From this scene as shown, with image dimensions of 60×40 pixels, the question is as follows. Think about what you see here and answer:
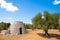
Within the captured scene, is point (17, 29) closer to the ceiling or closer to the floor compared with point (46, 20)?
closer to the floor

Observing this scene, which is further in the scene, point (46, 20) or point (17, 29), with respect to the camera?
point (17, 29)

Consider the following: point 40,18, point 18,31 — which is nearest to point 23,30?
point 18,31

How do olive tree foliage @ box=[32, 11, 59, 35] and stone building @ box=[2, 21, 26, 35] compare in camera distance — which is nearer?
olive tree foliage @ box=[32, 11, 59, 35]

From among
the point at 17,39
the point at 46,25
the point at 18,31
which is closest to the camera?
the point at 17,39

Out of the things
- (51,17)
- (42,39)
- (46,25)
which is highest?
(51,17)

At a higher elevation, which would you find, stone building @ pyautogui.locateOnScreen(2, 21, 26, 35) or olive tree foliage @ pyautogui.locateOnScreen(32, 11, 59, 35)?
olive tree foliage @ pyautogui.locateOnScreen(32, 11, 59, 35)

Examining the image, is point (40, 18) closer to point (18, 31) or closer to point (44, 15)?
point (44, 15)

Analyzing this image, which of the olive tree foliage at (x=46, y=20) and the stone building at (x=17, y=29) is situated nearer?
the olive tree foliage at (x=46, y=20)

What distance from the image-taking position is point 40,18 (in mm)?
28438

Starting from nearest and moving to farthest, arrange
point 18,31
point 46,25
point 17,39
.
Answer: point 17,39 < point 46,25 < point 18,31

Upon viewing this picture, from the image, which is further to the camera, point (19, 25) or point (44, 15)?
point (19, 25)

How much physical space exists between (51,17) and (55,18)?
1040 millimetres

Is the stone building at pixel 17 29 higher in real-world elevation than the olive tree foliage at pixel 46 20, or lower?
lower

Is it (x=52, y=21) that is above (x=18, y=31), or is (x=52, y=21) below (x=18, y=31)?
above
